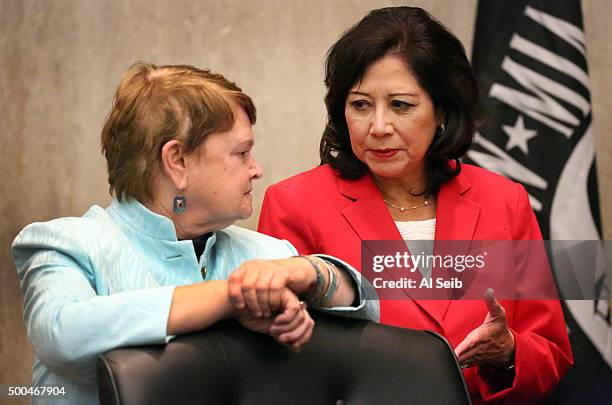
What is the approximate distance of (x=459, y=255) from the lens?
2.43 m

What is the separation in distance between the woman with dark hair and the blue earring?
0.68m

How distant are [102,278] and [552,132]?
2084mm

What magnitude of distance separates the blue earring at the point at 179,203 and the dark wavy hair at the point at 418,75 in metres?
0.85

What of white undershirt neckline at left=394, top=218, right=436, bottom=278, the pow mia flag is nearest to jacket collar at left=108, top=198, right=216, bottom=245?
white undershirt neckline at left=394, top=218, right=436, bottom=278

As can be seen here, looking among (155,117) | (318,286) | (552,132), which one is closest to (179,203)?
(155,117)

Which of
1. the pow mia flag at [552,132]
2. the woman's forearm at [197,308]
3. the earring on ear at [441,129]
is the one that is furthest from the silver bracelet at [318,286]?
the pow mia flag at [552,132]

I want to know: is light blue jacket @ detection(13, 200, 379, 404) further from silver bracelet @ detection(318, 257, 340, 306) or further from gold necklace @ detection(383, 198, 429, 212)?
gold necklace @ detection(383, 198, 429, 212)

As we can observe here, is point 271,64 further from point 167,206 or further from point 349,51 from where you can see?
point 167,206

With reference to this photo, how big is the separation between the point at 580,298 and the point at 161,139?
6.62ft

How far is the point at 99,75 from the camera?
140 inches

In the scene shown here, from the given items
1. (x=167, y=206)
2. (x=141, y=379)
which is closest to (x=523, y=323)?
(x=167, y=206)

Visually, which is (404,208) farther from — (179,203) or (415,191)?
(179,203)

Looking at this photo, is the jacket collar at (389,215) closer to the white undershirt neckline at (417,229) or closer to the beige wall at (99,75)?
the white undershirt neckline at (417,229)

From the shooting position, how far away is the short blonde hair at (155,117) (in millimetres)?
1702
